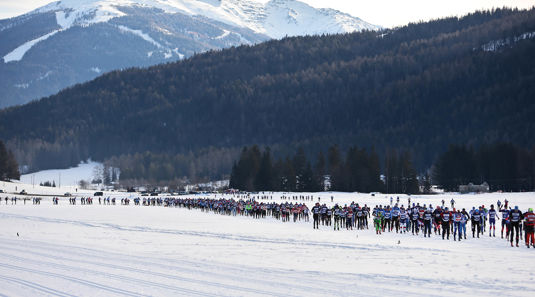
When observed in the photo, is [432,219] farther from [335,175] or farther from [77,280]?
→ [335,175]

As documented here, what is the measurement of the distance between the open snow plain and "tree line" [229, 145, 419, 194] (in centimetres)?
7045

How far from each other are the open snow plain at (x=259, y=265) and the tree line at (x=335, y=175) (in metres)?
70.4

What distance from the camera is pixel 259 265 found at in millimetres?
23484

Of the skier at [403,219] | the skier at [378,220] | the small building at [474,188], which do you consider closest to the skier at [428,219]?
the skier at [403,219]

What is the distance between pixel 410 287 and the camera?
18.9 m

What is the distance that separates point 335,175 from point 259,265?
8829 cm

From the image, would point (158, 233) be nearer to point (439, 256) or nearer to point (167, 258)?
point (167, 258)

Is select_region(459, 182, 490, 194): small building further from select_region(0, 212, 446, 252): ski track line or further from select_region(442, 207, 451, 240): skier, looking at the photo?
select_region(0, 212, 446, 252): ski track line

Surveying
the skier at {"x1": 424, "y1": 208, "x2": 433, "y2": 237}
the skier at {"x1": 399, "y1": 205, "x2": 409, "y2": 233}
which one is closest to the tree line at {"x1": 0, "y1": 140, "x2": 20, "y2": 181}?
the skier at {"x1": 399, "y1": 205, "x2": 409, "y2": 233}

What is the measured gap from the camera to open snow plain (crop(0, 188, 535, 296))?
18.9 m

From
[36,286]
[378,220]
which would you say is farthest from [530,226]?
[36,286]

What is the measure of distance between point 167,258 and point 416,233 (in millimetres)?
15992

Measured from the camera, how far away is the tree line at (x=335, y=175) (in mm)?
106562

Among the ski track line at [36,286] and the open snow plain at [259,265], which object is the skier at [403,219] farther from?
the ski track line at [36,286]
